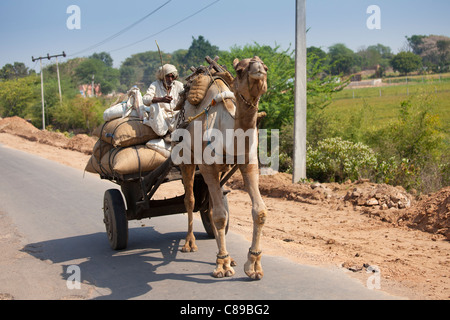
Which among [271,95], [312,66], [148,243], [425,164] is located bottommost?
[148,243]

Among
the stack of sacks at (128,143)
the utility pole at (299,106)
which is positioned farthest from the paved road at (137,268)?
the utility pole at (299,106)

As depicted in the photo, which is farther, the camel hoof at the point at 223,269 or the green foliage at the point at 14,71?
the green foliage at the point at 14,71

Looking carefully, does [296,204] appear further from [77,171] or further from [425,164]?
[77,171]

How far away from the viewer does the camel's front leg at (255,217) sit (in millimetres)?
5633

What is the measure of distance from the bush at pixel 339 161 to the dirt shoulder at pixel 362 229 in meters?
0.93

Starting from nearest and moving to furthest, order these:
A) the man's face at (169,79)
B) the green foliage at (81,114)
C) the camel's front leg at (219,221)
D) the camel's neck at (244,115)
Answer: the camel's neck at (244,115), the camel's front leg at (219,221), the man's face at (169,79), the green foliage at (81,114)

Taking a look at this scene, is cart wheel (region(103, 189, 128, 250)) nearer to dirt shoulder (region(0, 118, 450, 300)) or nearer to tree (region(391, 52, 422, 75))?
dirt shoulder (region(0, 118, 450, 300))

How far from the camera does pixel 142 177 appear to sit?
7105mm

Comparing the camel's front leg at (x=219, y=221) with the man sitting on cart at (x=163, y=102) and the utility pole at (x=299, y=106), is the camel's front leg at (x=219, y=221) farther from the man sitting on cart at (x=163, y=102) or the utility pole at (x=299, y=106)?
the utility pole at (x=299, y=106)

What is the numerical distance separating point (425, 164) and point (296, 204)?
3794 mm

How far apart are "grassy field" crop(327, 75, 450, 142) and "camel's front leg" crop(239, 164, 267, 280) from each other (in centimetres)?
913

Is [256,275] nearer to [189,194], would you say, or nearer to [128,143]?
[189,194]

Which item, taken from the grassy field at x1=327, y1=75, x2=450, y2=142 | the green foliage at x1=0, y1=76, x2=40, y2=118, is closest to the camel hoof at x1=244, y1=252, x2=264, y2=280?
the grassy field at x1=327, y1=75, x2=450, y2=142
